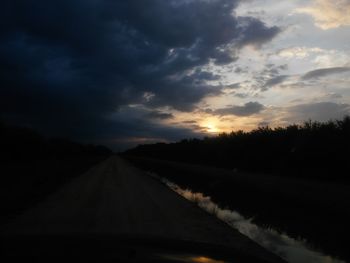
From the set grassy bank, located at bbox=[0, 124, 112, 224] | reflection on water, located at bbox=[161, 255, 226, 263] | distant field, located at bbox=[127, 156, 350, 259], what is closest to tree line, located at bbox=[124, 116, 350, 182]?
distant field, located at bbox=[127, 156, 350, 259]

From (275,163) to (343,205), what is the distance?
23766 millimetres

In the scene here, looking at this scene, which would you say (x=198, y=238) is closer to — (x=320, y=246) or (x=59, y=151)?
(x=320, y=246)

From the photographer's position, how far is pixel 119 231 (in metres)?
11.5

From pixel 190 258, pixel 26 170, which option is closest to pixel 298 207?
pixel 190 258

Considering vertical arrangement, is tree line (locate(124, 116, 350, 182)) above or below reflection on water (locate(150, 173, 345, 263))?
above

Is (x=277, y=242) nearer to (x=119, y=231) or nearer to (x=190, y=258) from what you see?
(x=119, y=231)

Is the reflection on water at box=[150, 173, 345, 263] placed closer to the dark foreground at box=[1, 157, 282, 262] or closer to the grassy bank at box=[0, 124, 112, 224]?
the dark foreground at box=[1, 157, 282, 262]

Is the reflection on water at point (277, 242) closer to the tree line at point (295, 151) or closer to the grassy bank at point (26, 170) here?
the grassy bank at point (26, 170)

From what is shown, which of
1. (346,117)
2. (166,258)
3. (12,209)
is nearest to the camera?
(166,258)

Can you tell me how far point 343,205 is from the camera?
17.0 metres

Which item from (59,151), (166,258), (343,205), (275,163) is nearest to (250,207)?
(343,205)

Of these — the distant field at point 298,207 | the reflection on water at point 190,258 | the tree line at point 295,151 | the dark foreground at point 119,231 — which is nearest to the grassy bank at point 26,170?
the dark foreground at point 119,231

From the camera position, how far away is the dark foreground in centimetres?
402

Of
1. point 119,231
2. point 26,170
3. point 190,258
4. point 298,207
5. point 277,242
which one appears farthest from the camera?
point 26,170
